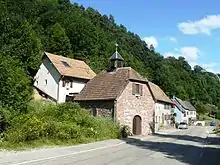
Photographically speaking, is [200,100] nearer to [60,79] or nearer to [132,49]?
[132,49]

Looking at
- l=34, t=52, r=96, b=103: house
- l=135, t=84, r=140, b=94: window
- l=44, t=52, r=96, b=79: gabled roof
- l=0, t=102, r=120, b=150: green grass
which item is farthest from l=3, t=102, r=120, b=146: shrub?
l=44, t=52, r=96, b=79: gabled roof

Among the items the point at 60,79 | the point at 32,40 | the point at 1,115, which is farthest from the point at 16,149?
the point at 32,40

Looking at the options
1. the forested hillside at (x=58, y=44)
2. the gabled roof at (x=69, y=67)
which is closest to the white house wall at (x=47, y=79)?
the gabled roof at (x=69, y=67)

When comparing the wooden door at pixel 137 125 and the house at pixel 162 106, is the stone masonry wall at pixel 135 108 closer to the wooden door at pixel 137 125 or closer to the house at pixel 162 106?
the wooden door at pixel 137 125

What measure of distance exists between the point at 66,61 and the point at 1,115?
125 ft

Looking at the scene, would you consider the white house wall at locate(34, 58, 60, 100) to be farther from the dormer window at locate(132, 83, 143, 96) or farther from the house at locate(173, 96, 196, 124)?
the house at locate(173, 96, 196, 124)

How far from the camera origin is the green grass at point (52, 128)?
87.7 feet

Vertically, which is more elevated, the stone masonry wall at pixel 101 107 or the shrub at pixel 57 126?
the stone masonry wall at pixel 101 107

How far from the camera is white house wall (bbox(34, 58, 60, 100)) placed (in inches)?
2414

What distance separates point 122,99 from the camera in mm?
44594

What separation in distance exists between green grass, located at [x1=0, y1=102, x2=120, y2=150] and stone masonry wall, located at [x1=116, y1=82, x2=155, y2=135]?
15.4 feet

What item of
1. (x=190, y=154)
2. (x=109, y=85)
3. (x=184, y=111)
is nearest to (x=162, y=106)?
(x=109, y=85)

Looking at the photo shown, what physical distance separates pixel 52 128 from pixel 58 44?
53.8m

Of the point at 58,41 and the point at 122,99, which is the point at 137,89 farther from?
the point at 58,41
